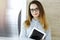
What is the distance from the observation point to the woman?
182cm

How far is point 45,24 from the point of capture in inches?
74.5

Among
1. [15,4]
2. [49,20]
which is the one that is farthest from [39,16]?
[15,4]

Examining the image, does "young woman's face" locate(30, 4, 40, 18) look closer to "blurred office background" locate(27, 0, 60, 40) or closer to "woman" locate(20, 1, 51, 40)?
"woman" locate(20, 1, 51, 40)

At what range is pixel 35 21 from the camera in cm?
185

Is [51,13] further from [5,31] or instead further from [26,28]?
[5,31]

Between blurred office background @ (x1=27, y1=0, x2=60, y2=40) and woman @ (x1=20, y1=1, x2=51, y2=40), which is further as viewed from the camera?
blurred office background @ (x1=27, y1=0, x2=60, y2=40)

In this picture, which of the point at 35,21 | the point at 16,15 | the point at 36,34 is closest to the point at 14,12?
the point at 16,15

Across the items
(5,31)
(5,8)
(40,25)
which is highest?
(5,8)

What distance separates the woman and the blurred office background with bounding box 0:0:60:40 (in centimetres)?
28

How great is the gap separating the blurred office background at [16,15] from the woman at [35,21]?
0.28m

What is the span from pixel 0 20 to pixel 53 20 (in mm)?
753

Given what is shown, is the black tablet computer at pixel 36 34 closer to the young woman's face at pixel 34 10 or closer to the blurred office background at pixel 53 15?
the young woman's face at pixel 34 10

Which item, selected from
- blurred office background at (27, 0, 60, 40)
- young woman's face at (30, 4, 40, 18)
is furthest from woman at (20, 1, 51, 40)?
blurred office background at (27, 0, 60, 40)

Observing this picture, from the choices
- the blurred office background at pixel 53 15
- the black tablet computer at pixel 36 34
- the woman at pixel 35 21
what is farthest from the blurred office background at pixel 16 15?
the black tablet computer at pixel 36 34
